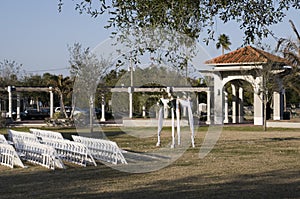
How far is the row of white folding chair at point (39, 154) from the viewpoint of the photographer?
14.6 meters

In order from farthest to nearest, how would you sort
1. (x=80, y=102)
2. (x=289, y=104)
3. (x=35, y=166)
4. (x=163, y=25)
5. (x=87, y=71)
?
(x=289, y=104) < (x=80, y=102) < (x=87, y=71) < (x=35, y=166) < (x=163, y=25)

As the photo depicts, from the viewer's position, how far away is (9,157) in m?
15.5

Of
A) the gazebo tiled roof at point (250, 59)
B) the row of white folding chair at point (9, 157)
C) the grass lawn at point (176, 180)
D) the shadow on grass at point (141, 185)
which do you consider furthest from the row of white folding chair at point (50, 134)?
the gazebo tiled roof at point (250, 59)

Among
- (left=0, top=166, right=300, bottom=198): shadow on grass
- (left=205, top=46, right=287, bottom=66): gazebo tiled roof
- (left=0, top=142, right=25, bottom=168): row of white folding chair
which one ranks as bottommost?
(left=0, top=166, right=300, bottom=198): shadow on grass

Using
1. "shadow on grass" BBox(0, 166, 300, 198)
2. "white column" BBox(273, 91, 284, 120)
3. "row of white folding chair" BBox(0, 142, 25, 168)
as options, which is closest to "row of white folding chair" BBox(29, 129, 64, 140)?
"row of white folding chair" BBox(0, 142, 25, 168)

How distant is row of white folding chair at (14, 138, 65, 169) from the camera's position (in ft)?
47.9

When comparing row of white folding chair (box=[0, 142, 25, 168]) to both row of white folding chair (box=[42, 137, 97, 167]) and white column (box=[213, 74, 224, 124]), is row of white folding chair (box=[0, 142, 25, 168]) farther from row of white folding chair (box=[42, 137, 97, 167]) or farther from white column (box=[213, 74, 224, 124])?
white column (box=[213, 74, 224, 124])

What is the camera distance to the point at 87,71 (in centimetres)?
3144

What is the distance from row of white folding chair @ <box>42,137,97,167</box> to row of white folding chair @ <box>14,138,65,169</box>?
0.68 m

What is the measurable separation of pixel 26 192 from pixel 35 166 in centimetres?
442

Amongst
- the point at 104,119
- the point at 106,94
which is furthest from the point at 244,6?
the point at 104,119

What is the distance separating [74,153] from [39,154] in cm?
109

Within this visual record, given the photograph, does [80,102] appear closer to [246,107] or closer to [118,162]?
[118,162]

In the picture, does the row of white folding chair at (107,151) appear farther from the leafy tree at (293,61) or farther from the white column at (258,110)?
the white column at (258,110)
